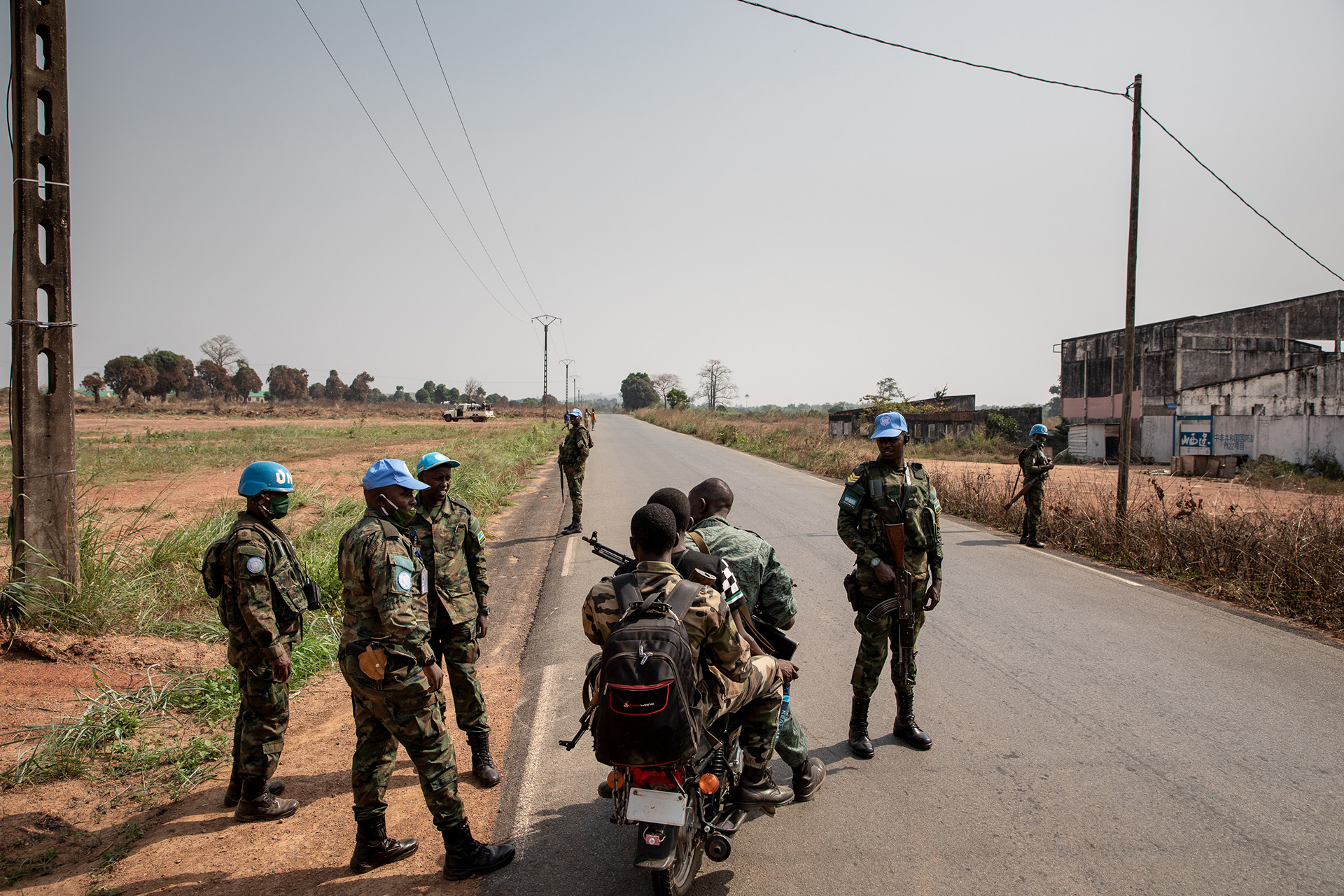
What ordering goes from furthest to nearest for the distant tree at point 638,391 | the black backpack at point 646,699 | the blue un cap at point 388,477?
the distant tree at point 638,391, the blue un cap at point 388,477, the black backpack at point 646,699

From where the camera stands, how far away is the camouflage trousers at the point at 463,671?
3945 mm

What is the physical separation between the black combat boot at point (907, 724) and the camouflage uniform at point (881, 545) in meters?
0.05

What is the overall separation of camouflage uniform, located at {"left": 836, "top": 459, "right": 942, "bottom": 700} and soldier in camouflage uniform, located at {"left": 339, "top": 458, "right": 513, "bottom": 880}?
7.37ft

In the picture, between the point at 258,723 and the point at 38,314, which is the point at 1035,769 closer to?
the point at 258,723

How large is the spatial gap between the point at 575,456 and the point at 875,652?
25.0ft

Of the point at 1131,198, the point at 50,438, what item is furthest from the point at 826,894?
the point at 1131,198

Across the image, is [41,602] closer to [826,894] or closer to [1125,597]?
[826,894]

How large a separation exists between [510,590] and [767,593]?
5.20 metres

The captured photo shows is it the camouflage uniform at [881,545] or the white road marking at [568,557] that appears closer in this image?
the camouflage uniform at [881,545]

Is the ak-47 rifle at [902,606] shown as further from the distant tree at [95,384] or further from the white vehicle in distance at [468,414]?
the distant tree at [95,384]

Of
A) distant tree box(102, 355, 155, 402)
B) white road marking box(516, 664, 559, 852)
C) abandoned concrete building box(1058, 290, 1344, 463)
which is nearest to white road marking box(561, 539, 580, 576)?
white road marking box(516, 664, 559, 852)

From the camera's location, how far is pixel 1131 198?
11203 millimetres

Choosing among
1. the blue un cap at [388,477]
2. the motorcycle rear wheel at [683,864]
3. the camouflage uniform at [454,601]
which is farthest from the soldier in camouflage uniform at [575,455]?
the motorcycle rear wheel at [683,864]

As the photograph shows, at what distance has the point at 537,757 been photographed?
4164 millimetres
